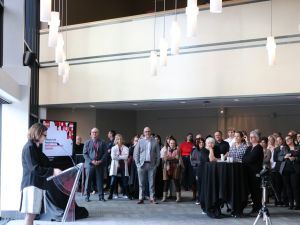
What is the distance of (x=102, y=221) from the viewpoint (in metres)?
8.18

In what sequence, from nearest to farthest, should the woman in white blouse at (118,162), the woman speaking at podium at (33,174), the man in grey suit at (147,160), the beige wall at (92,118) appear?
the woman speaking at podium at (33,174) < the man in grey suit at (147,160) < the woman in white blouse at (118,162) < the beige wall at (92,118)

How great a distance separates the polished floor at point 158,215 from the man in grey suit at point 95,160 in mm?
358

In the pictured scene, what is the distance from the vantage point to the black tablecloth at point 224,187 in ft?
27.8

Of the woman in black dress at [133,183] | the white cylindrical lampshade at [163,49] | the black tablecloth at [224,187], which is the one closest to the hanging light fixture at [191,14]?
the black tablecloth at [224,187]

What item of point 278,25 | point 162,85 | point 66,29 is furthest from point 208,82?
point 66,29

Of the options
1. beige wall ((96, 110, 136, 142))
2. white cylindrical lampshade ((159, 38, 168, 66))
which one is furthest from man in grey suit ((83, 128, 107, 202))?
beige wall ((96, 110, 136, 142))

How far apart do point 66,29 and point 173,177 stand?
6.02m

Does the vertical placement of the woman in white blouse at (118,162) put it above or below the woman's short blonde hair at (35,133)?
below

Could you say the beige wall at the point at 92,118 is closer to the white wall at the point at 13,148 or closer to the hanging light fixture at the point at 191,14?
the white wall at the point at 13,148

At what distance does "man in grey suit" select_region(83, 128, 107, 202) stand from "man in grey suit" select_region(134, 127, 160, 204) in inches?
31.3

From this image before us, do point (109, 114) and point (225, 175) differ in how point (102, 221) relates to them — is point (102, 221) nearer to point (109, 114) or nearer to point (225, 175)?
point (225, 175)

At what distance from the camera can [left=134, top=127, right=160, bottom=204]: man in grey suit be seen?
10.5 m

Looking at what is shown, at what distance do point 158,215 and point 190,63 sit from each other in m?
4.79

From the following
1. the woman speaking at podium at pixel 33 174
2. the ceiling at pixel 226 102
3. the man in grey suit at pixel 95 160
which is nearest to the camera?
the woman speaking at podium at pixel 33 174
